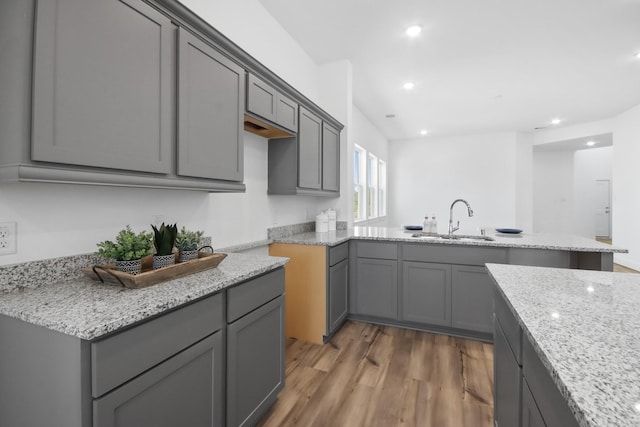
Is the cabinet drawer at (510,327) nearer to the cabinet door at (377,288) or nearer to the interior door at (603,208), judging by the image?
the cabinet door at (377,288)

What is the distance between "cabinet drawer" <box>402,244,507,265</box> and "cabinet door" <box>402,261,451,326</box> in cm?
6

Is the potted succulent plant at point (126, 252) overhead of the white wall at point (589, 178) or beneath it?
beneath

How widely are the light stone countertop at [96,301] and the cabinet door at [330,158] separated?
2.08 metres

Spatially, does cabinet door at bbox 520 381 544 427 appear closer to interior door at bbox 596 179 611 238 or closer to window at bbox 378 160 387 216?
window at bbox 378 160 387 216

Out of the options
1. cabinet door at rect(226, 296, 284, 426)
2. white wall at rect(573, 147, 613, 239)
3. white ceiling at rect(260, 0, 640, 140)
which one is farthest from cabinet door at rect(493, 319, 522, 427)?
white wall at rect(573, 147, 613, 239)

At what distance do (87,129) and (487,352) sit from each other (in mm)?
3096

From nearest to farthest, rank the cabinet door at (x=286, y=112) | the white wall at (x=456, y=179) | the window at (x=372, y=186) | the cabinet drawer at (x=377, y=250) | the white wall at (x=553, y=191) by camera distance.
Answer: the cabinet door at (x=286, y=112) < the cabinet drawer at (x=377, y=250) < the window at (x=372, y=186) < the white wall at (x=456, y=179) < the white wall at (x=553, y=191)

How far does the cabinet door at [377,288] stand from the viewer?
3090 mm

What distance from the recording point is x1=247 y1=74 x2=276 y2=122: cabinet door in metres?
2.10

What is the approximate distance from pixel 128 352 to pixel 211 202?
53.3 inches

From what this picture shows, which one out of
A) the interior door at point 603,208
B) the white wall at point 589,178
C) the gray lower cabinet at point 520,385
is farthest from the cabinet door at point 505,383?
the interior door at point 603,208

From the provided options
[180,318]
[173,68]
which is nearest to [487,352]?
[180,318]

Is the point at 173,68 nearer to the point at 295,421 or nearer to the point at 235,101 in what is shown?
the point at 235,101

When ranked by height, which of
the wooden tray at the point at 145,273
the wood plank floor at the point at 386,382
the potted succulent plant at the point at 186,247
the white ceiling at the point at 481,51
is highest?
the white ceiling at the point at 481,51
